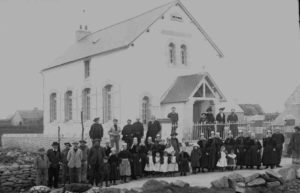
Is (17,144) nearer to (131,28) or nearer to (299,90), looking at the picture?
(131,28)

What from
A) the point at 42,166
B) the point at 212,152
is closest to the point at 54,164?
the point at 42,166

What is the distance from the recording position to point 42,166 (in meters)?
16.1

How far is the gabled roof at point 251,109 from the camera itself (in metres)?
61.3

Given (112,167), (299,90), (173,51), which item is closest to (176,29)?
(173,51)

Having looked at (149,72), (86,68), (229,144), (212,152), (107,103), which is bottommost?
(212,152)

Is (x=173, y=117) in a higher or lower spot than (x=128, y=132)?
higher

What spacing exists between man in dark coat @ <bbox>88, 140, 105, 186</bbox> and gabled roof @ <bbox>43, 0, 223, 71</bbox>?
9973mm

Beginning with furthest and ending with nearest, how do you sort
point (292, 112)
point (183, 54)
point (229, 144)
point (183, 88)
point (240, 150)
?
point (183, 54)
point (292, 112)
point (183, 88)
point (229, 144)
point (240, 150)

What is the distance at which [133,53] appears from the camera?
24859 mm

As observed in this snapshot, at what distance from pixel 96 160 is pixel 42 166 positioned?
2.05 metres

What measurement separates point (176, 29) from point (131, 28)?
2826 mm

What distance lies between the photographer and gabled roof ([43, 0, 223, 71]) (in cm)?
2569

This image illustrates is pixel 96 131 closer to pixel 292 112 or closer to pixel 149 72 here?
pixel 149 72

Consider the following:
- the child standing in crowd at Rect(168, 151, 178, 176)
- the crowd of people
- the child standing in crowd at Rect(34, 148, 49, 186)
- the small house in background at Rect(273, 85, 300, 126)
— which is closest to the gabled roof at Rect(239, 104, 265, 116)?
the small house in background at Rect(273, 85, 300, 126)
